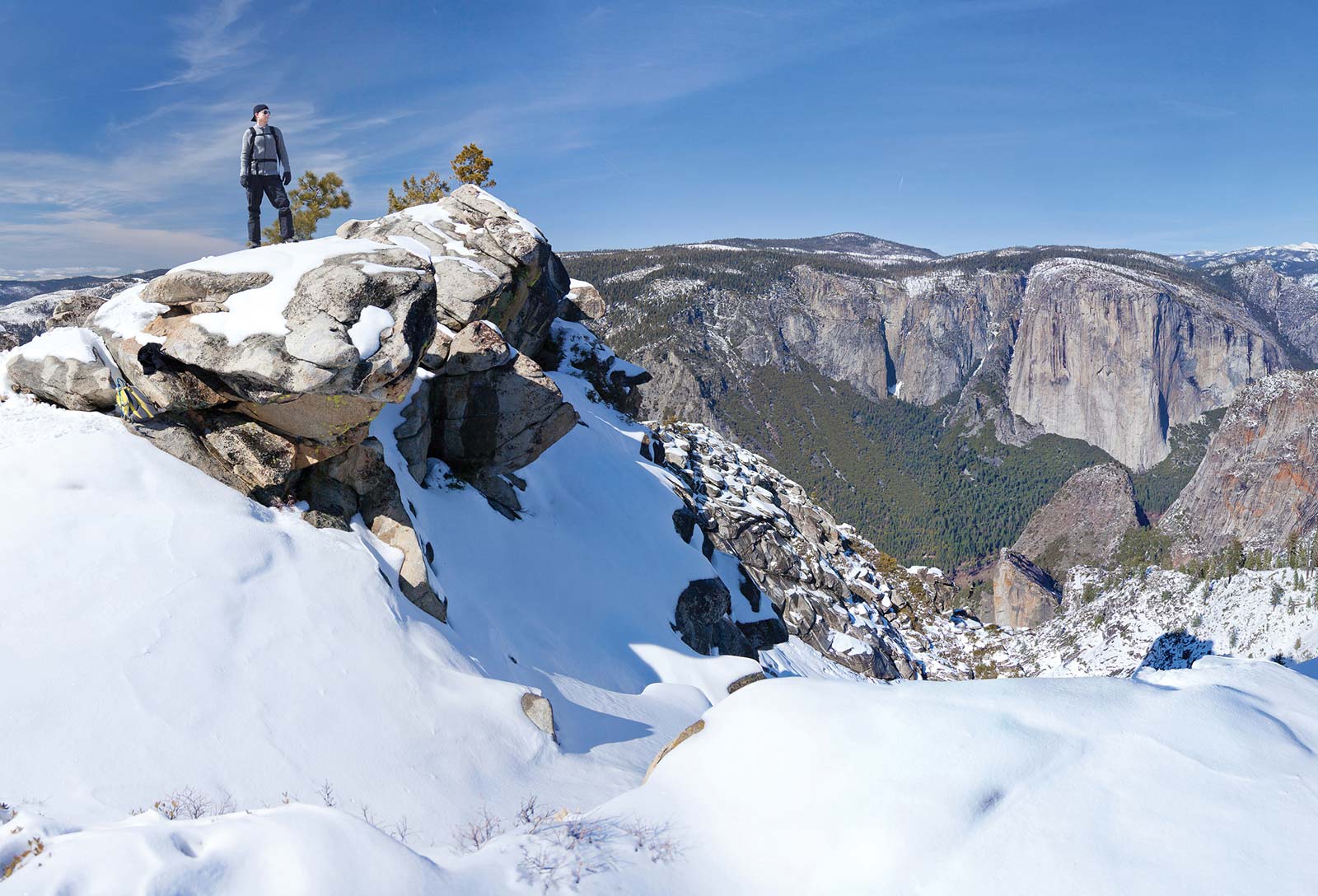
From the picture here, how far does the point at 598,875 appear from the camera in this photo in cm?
591

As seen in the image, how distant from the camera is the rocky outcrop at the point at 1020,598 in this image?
150125 millimetres

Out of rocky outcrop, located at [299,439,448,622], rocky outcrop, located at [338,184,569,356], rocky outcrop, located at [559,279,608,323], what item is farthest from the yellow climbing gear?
rocky outcrop, located at [559,279,608,323]

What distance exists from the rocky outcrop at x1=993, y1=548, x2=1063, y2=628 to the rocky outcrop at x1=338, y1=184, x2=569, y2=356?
155581 mm

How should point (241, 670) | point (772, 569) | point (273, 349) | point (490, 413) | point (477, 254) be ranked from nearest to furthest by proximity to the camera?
point (241, 670)
point (273, 349)
point (490, 413)
point (477, 254)
point (772, 569)

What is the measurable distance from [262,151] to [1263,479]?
23484 cm

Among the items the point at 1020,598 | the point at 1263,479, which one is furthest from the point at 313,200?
the point at 1263,479

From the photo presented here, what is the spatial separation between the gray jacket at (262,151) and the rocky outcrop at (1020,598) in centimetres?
16727

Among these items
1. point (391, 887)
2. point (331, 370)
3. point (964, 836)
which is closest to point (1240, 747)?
point (964, 836)

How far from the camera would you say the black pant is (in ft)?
56.0

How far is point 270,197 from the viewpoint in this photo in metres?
17.4

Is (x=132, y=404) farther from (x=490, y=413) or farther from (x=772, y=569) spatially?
(x=772, y=569)

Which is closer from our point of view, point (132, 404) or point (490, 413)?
point (132, 404)

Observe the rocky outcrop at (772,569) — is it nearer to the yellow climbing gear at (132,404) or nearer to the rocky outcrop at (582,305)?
the rocky outcrop at (582,305)

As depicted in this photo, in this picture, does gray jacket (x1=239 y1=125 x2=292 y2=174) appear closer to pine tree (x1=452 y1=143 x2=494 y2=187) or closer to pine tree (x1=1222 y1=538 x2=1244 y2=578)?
pine tree (x1=452 y1=143 x2=494 y2=187)
